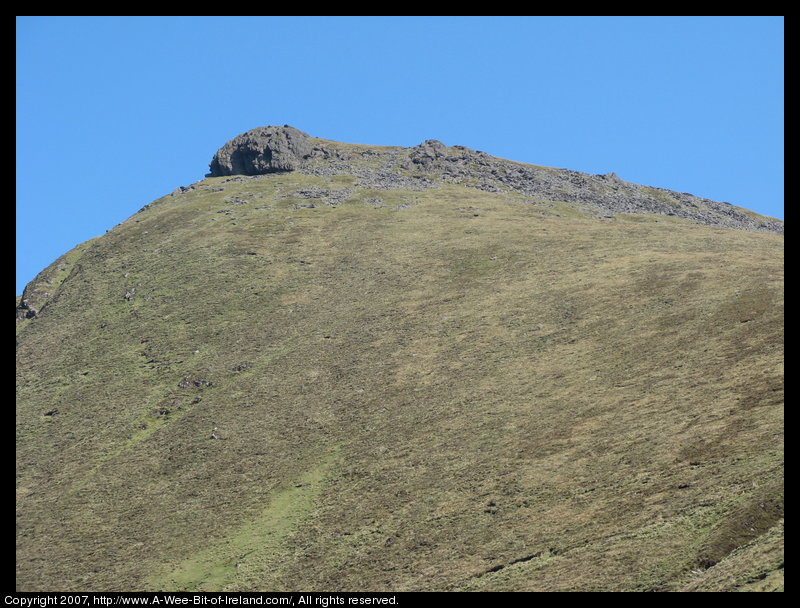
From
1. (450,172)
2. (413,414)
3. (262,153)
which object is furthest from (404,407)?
(262,153)

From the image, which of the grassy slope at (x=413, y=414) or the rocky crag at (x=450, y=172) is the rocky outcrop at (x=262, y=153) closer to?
the rocky crag at (x=450, y=172)

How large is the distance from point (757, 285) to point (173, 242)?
86.4 meters

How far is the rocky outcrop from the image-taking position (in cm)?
16875

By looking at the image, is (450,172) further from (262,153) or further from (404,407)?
A: (404,407)

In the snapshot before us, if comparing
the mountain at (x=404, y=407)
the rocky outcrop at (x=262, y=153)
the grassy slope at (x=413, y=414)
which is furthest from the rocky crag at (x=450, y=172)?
the grassy slope at (x=413, y=414)

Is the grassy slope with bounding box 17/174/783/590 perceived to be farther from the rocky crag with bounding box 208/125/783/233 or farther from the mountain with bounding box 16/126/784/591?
the rocky crag with bounding box 208/125/783/233

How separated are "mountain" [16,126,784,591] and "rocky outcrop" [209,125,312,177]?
123 feet

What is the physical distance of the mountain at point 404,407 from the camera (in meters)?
45.2

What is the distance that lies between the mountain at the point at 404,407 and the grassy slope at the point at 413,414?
0.28 m

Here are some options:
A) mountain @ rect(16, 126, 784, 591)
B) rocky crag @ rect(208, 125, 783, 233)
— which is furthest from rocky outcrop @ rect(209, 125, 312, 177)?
mountain @ rect(16, 126, 784, 591)

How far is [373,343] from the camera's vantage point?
3378 inches

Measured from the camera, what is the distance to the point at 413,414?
69375 mm
